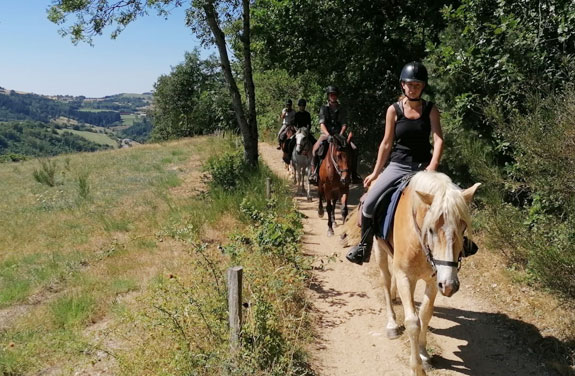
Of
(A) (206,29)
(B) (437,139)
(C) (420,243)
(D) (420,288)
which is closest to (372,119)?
(A) (206,29)

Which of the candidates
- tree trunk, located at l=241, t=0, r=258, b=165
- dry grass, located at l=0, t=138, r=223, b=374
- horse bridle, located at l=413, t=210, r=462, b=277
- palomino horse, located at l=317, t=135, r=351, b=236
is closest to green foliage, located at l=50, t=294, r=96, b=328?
dry grass, located at l=0, t=138, r=223, b=374

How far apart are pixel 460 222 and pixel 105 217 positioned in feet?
36.0

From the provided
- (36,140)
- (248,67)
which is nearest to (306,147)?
(248,67)

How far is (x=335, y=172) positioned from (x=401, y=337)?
179 inches

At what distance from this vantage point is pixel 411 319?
402 centimetres

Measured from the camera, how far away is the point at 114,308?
645 centimetres

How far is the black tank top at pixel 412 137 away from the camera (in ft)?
15.3

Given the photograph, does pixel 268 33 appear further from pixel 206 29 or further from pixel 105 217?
pixel 105 217

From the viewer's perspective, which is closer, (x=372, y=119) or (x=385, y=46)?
(x=385, y=46)

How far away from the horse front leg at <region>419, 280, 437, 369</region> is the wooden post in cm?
192

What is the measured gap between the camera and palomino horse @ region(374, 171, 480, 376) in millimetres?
3406

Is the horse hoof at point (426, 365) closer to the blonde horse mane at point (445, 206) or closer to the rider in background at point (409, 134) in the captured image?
the rider in background at point (409, 134)

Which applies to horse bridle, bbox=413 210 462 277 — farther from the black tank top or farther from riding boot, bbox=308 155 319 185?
riding boot, bbox=308 155 319 185

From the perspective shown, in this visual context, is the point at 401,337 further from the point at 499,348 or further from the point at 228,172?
the point at 228,172
